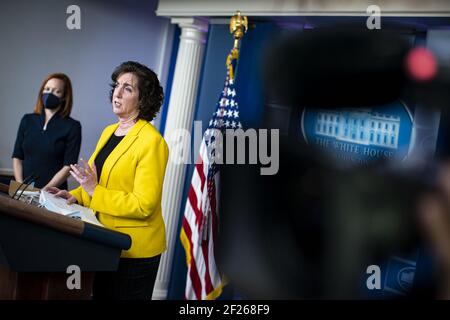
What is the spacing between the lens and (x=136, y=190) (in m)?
1.97

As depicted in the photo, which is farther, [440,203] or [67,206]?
[67,206]

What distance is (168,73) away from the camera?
455cm

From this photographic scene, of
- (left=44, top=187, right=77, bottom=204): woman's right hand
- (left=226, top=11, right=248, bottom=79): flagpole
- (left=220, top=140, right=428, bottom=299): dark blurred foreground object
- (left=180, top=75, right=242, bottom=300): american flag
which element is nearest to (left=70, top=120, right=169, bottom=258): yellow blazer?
(left=44, top=187, right=77, bottom=204): woman's right hand

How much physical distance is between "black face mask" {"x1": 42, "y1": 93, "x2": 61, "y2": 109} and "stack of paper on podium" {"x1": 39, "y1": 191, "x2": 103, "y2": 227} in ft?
3.08

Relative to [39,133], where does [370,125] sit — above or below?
above

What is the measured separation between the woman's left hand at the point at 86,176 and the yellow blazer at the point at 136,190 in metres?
0.02

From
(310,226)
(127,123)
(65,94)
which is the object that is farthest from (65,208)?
(65,94)

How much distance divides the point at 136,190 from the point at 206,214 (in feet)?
4.81

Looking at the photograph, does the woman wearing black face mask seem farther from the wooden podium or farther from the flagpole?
the wooden podium

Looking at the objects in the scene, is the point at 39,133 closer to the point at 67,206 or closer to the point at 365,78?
the point at 67,206

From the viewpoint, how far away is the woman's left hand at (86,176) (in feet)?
6.28

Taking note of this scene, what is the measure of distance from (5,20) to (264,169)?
6.43ft

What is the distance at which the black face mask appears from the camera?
115 inches
